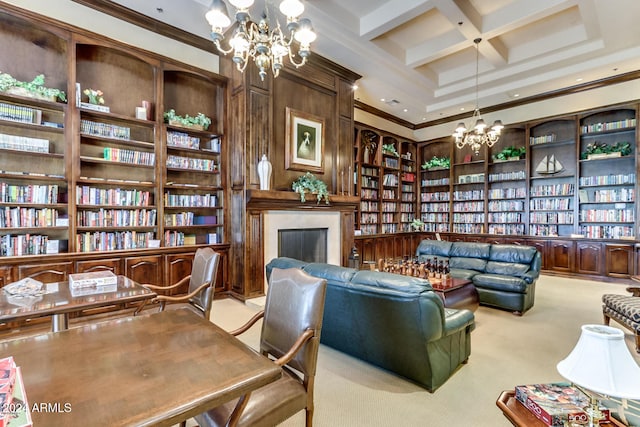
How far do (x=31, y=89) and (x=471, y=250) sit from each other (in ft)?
20.3

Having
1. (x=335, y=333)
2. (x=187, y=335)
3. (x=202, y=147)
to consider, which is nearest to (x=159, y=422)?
(x=187, y=335)

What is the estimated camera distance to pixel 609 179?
593cm

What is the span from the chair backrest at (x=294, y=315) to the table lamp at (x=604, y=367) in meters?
0.98

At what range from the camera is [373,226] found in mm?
7566

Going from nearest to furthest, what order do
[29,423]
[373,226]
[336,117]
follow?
[29,423]
[336,117]
[373,226]

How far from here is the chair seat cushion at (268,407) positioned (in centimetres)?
128

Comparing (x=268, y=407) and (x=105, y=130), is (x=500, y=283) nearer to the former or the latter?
(x=268, y=407)

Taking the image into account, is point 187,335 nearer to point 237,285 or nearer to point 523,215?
point 237,285

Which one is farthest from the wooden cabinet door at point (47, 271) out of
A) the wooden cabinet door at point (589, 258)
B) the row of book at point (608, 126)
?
the row of book at point (608, 126)

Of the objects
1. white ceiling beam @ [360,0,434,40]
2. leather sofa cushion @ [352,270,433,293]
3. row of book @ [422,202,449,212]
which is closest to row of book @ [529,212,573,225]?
row of book @ [422,202,449,212]

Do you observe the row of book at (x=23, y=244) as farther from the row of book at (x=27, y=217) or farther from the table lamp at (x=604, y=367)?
the table lamp at (x=604, y=367)

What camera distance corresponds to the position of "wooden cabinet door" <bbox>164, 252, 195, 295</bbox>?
13.8 ft

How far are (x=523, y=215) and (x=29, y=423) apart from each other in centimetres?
823

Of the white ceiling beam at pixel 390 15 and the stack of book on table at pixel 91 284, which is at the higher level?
the white ceiling beam at pixel 390 15
